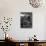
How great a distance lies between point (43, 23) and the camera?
16.3 ft

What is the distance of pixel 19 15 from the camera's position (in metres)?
4.82

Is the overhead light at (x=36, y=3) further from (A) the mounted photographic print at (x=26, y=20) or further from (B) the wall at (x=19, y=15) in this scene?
(A) the mounted photographic print at (x=26, y=20)

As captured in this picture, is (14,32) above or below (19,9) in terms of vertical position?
below

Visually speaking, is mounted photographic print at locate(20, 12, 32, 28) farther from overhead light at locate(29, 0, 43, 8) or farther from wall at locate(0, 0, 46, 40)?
overhead light at locate(29, 0, 43, 8)

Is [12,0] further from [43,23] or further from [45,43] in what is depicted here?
[45,43]

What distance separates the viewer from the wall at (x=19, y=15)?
475cm

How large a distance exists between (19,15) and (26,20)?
329 millimetres

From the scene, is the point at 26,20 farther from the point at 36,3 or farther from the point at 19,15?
the point at 36,3

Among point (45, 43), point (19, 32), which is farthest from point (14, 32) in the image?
point (45, 43)

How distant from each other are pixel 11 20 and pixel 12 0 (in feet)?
2.44

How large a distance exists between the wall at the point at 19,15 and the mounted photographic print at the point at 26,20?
11 cm

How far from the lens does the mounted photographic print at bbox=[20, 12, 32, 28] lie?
4.83 m

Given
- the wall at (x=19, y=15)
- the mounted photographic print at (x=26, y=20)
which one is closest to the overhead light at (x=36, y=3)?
the wall at (x=19, y=15)

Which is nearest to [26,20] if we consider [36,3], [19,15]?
[19,15]
